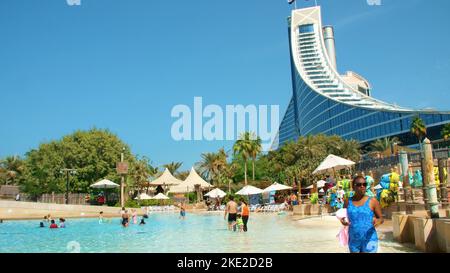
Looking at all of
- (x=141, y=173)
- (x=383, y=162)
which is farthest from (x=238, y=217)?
(x=141, y=173)

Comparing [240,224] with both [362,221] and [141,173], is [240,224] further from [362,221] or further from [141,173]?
[141,173]

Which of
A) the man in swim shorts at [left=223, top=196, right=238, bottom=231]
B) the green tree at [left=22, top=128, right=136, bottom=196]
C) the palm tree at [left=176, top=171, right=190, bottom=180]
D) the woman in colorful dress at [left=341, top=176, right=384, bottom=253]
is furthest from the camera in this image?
the palm tree at [left=176, top=171, right=190, bottom=180]

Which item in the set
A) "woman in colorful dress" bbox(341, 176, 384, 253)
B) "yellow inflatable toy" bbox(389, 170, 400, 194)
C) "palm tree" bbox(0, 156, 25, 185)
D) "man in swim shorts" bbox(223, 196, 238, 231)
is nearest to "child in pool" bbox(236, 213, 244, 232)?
"man in swim shorts" bbox(223, 196, 238, 231)

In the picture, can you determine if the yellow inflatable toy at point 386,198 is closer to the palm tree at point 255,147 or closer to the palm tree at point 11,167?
the palm tree at point 255,147

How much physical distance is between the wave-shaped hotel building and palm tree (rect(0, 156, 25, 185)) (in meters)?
40.8

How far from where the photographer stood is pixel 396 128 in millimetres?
81625

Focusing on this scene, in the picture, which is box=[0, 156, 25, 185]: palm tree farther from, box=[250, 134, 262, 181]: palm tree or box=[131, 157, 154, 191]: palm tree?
box=[250, 134, 262, 181]: palm tree

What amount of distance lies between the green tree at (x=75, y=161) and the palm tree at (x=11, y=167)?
25.3 m

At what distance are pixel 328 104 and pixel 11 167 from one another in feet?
244

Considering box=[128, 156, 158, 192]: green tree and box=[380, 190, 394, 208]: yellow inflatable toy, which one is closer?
box=[380, 190, 394, 208]: yellow inflatable toy

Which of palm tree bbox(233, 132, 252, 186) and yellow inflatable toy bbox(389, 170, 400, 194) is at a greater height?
palm tree bbox(233, 132, 252, 186)

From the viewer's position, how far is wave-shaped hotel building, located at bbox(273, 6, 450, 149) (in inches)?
3194
